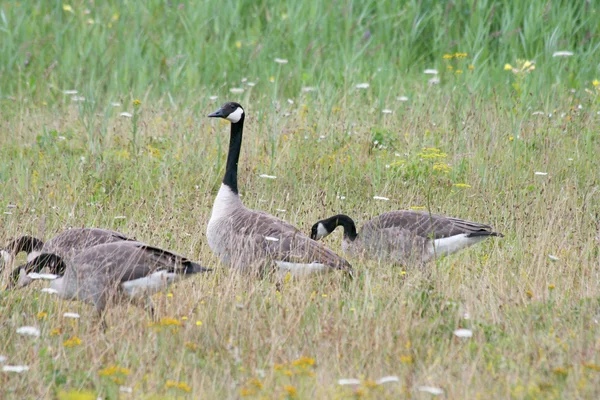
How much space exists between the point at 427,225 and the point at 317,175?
2.01m

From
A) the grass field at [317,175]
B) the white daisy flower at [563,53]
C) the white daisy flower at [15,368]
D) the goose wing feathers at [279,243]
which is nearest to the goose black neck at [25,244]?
the grass field at [317,175]

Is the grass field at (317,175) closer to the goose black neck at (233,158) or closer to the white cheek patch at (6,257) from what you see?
the white cheek patch at (6,257)

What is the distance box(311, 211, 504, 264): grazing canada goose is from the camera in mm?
7023

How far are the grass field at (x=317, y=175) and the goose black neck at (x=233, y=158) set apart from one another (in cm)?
51

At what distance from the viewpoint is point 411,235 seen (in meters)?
A: 7.11

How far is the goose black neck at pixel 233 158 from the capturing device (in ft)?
25.0

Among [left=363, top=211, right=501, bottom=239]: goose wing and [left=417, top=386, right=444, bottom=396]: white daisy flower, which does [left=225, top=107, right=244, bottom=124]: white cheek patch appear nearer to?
[left=363, top=211, right=501, bottom=239]: goose wing

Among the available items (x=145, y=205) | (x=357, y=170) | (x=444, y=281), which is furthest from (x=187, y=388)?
(x=357, y=170)

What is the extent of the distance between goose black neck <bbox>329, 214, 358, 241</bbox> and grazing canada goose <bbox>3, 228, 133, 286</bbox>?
1.87 meters

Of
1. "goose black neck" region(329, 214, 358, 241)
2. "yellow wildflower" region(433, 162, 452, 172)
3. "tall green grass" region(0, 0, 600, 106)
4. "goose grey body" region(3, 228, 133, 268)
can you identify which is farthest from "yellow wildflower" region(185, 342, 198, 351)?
"tall green grass" region(0, 0, 600, 106)

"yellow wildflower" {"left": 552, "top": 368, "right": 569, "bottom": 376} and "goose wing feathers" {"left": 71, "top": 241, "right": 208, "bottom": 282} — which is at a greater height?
"yellow wildflower" {"left": 552, "top": 368, "right": 569, "bottom": 376}

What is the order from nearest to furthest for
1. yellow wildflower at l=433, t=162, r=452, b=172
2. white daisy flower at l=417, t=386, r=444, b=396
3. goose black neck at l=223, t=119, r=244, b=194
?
white daisy flower at l=417, t=386, r=444, b=396, goose black neck at l=223, t=119, r=244, b=194, yellow wildflower at l=433, t=162, r=452, b=172

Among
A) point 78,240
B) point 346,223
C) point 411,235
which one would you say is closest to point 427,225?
point 411,235

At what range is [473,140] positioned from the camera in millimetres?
9430
